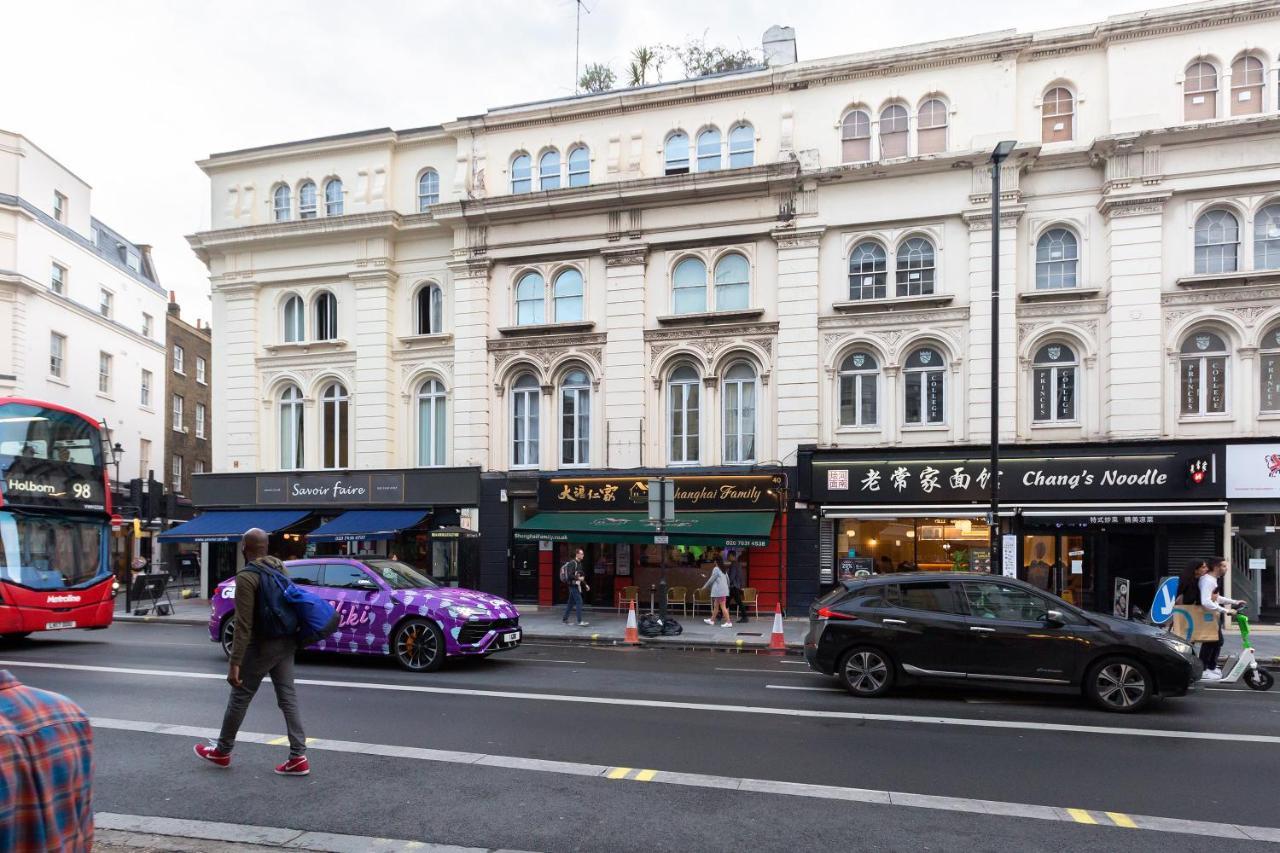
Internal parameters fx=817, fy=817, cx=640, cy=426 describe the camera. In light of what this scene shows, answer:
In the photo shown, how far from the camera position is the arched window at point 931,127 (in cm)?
1961

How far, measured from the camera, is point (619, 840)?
5.16 meters

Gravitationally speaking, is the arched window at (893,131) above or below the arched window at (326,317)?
above

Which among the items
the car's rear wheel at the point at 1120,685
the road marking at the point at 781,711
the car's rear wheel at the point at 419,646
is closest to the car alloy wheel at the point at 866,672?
the road marking at the point at 781,711

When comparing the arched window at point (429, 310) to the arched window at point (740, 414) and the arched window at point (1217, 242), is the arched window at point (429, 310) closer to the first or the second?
the arched window at point (740, 414)

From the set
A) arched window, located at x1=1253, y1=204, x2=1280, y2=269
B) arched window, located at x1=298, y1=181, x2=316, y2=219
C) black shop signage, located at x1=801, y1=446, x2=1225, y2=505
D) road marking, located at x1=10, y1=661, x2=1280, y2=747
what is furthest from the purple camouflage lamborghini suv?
arched window, located at x1=1253, y1=204, x2=1280, y2=269

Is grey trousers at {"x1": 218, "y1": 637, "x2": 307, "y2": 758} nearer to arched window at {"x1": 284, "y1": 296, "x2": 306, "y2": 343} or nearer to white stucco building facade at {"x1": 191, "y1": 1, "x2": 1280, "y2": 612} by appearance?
white stucco building facade at {"x1": 191, "y1": 1, "x2": 1280, "y2": 612}

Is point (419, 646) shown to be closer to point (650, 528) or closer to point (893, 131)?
point (650, 528)

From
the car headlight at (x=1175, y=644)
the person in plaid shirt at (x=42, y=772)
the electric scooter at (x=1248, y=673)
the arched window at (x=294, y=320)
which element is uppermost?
the arched window at (x=294, y=320)

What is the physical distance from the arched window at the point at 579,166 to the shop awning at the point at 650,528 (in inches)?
355

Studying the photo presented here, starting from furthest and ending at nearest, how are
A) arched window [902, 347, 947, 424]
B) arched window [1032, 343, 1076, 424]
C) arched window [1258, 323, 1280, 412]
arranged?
arched window [902, 347, 947, 424] → arched window [1032, 343, 1076, 424] → arched window [1258, 323, 1280, 412]

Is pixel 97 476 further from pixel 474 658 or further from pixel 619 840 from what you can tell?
pixel 619 840

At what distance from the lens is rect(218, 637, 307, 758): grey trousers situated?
20.3 ft

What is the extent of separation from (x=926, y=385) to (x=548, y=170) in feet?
37.7

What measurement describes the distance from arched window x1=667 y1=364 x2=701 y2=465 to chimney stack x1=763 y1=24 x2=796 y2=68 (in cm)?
846
